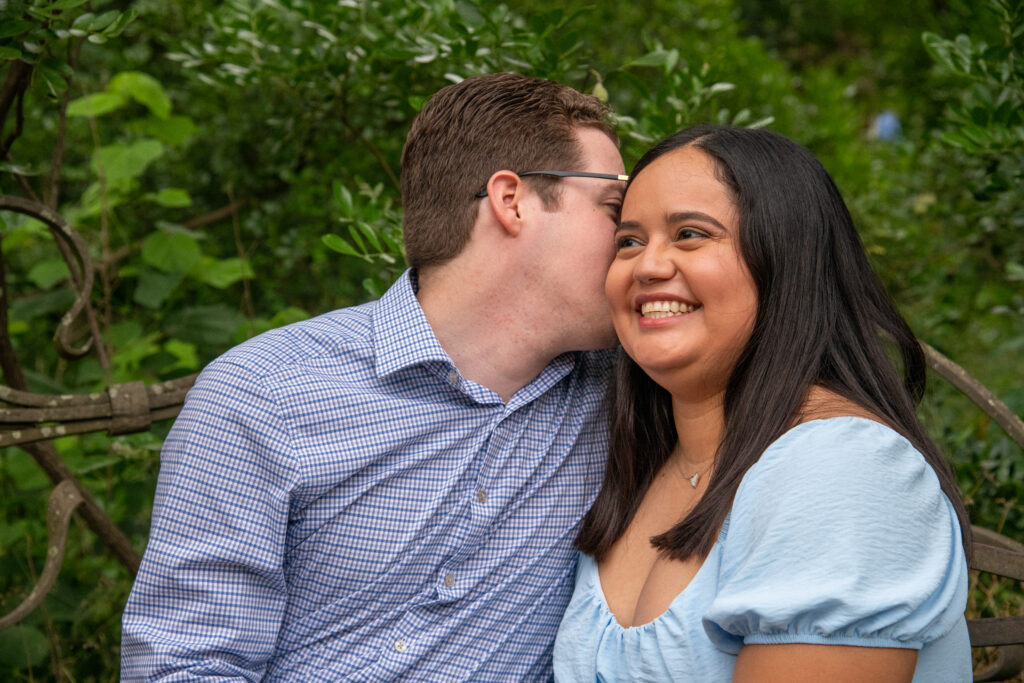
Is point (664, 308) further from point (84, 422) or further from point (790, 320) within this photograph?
point (84, 422)

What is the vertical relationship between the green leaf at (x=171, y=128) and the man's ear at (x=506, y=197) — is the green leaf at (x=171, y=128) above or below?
below

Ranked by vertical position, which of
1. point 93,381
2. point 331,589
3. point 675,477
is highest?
point 675,477

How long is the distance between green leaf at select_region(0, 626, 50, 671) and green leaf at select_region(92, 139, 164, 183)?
146 centimetres

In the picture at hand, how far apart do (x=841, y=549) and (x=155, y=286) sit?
2513 millimetres

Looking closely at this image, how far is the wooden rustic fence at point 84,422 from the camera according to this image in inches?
88.9

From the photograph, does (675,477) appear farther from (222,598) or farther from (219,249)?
(219,249)

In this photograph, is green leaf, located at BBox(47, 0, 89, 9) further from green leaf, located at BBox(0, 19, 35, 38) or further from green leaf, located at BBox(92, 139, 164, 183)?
green leaf, located at BBox(92, 139, 164, 183)

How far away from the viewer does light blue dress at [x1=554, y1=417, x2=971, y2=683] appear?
1.54m

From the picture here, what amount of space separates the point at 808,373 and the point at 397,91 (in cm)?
186

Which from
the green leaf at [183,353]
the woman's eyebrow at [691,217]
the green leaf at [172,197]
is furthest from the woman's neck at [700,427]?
the green leaf at [172,197]

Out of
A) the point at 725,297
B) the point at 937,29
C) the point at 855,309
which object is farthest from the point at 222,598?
the point at 937,29

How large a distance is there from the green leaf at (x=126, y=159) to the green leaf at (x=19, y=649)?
146 cm

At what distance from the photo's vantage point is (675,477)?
7.16 ft

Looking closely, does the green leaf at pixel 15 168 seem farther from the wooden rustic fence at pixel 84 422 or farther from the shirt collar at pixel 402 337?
the shirt collar at pixel 402 337
